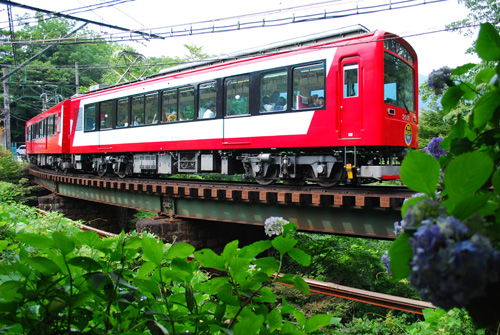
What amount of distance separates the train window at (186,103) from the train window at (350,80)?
15.9 feet

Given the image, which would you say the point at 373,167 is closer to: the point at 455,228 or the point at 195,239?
the point at 195,239

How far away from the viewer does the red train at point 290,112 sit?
26.6 feet

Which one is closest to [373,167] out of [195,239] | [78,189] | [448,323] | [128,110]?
[448,323]

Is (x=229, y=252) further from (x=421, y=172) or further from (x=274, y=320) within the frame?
(x=421, y=172)

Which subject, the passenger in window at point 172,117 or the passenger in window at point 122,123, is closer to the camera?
the passenger in window at point 172,117

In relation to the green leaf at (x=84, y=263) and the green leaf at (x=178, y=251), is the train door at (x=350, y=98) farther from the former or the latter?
the green leaf at (x=84, y=263)

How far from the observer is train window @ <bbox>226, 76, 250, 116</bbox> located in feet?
32.6

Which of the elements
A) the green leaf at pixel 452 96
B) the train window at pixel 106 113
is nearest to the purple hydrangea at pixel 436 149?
the green leaf at pixel 452 96

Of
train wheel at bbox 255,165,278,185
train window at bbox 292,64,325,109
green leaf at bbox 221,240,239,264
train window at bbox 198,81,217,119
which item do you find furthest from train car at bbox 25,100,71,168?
green leaf at bbox 221,240,239,264

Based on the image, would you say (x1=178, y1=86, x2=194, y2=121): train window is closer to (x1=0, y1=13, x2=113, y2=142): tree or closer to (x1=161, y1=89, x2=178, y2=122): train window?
(x1=161, y1=89, x2=178, y2=122): train window

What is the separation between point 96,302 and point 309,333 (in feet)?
2.90

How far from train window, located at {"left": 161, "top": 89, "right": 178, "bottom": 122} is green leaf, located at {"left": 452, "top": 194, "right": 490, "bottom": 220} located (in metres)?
11.6

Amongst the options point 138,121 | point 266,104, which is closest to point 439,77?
point 266,104

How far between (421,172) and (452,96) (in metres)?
0.60
